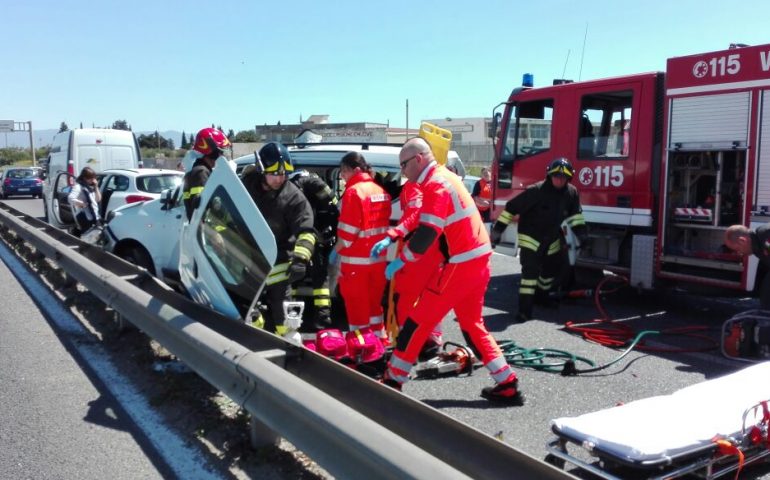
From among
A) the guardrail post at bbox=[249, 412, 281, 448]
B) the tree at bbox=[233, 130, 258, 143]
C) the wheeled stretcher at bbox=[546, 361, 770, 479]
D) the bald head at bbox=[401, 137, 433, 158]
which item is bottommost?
the guardrail post at bbox=[249, 412, 281, 448]

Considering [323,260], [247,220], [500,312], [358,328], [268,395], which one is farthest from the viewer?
[500,312]

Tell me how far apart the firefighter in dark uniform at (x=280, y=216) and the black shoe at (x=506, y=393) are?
60.1 inches

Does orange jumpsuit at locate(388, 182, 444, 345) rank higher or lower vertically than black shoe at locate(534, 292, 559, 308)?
higher

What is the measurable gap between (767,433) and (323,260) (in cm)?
399

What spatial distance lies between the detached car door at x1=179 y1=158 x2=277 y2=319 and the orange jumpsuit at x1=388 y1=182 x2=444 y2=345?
1.24 metres

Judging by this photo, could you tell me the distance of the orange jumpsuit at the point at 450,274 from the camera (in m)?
4.59

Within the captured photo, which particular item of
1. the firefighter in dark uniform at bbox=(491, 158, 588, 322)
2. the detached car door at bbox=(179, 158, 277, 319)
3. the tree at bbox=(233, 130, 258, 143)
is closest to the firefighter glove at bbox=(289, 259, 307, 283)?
the detached car door at bbox=(179, 158, 277, 319)

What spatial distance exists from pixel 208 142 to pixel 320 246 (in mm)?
1407

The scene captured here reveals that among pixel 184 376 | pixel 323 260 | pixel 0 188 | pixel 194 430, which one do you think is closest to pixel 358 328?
pixel 323 260

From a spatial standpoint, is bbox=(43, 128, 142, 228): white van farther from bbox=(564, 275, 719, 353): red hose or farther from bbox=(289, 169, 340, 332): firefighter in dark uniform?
bbox=(564, 275, 719, 353): red hose

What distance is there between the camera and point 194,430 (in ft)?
13.4

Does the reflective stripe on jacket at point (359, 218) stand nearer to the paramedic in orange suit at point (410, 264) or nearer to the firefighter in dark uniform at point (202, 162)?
the paramedic in orange suit at point (410, 264)

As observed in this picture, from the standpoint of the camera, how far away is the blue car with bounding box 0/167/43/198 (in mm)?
31016

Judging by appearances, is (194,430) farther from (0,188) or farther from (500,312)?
(0,188)
